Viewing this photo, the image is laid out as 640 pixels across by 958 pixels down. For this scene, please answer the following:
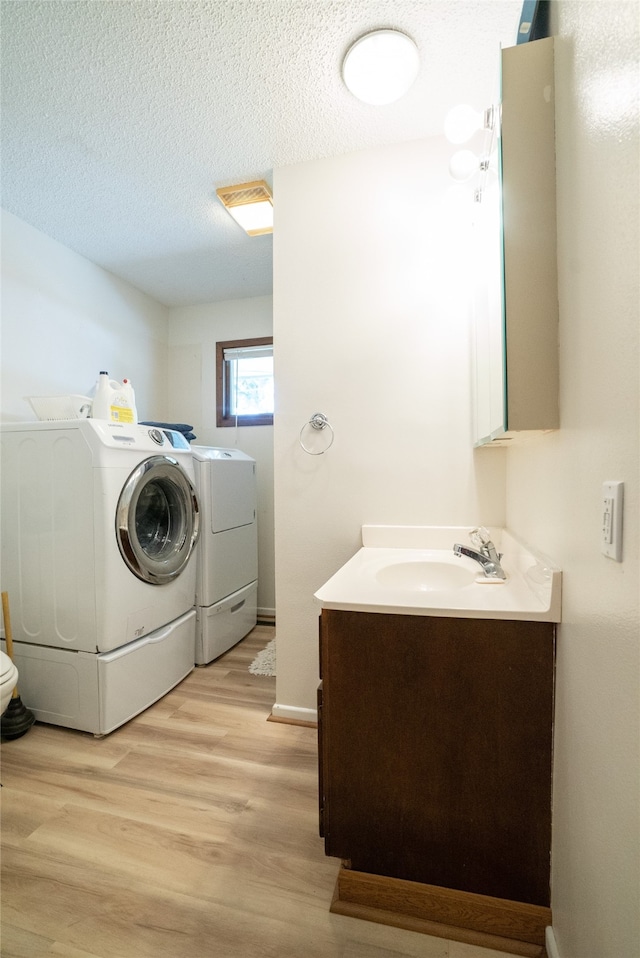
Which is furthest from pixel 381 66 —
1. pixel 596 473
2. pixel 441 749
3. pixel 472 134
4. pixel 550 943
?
pixel 550 943

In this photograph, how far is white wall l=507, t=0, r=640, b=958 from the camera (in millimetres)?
561

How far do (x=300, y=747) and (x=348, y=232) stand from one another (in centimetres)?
219

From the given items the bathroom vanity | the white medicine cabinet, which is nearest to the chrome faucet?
the bathroom vanity

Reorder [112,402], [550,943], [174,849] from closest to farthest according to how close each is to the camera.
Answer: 1. [550,943]
2. [174,849]
3. [112,402]

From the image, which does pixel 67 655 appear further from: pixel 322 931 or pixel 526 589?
pixel 526 589

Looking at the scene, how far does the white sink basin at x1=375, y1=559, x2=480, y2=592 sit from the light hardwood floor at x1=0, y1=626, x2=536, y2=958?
79cm

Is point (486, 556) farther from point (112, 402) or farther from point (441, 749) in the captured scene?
point (112, 402)

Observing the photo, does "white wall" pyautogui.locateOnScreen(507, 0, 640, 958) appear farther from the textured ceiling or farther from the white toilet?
the white toilet

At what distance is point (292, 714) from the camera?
1790mm

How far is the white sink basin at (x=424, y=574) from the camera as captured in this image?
4.50 ft

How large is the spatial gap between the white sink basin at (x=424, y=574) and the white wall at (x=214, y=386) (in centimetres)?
180

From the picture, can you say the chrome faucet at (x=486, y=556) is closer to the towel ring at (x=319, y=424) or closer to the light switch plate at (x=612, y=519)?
the light switch plate at (x=612, y=519)

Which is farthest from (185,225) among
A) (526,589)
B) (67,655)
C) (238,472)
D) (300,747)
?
(300,747)

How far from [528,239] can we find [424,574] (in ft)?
3.39
